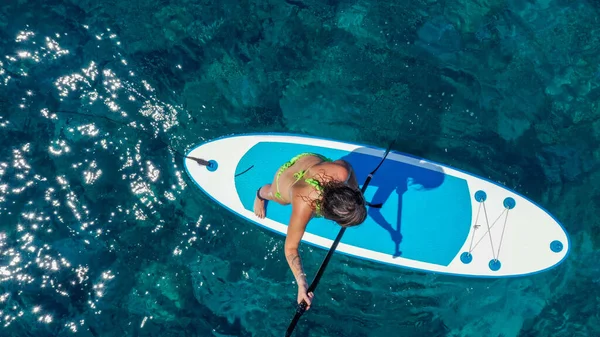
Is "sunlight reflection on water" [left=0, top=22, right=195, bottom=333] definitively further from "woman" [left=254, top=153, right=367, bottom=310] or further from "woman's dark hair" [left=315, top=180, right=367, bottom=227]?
"woman's dark hair" [left=315, top=180, right=367, bottom=227]

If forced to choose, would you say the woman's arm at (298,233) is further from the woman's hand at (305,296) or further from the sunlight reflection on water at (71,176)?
the sunlight reflection on water at (71,176)

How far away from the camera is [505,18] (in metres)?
6.08

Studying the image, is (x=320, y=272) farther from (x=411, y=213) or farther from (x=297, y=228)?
(x=411, y=213)

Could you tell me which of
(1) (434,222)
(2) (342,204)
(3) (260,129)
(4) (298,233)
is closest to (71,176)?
(3) (260,129)

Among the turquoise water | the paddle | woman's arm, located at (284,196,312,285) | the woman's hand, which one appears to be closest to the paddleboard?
the turquoise water

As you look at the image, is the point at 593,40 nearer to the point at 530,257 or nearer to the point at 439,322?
the point at 530,257

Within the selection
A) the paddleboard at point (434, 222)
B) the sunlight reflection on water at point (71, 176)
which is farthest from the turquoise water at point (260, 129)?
the paddleboard at point (434, 222)

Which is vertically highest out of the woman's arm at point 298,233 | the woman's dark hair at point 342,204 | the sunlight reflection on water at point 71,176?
the woman's dark hair at point 342,204

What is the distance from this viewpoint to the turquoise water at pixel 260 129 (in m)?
5.81

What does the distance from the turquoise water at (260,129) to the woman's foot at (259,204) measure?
39 cm

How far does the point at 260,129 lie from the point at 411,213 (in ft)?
7.16

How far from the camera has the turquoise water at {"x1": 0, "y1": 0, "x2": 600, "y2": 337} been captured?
19.1ft

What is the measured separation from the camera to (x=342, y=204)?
3.42 metres

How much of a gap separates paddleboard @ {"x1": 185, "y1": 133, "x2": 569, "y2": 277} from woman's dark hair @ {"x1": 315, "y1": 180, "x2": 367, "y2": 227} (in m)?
2.05
